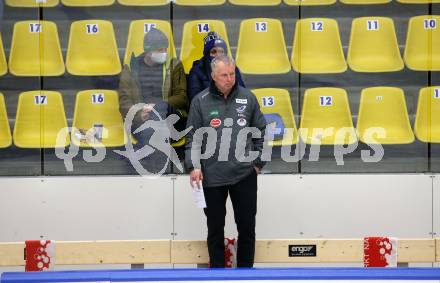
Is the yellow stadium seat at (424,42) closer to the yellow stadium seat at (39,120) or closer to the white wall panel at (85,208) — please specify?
the white wall panel at (85,208)

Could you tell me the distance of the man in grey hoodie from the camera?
587cm

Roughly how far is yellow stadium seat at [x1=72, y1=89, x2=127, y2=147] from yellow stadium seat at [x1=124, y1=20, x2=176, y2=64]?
33 cm

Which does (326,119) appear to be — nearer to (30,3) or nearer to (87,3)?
(87,3)

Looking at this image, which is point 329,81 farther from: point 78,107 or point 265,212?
point 78,107

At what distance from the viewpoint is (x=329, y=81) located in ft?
23.4

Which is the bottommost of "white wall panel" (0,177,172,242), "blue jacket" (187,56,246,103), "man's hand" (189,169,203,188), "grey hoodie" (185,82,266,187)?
"white wall panel" (0,177,172,242)

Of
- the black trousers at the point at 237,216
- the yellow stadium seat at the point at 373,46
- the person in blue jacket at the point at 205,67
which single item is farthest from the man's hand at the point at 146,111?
the yellow stadium seat at the point at 373,46

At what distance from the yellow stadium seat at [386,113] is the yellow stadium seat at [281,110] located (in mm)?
538

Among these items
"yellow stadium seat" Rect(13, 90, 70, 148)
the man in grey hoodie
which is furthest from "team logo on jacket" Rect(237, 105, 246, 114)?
"yellow stadium seat" Rect(13, 90, 70, 148)

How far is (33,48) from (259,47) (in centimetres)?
174

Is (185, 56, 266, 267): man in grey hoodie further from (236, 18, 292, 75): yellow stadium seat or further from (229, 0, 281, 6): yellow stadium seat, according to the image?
(229, 0, 281, 6): yellow stadium seat

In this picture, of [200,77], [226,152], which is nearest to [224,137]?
[226,152]

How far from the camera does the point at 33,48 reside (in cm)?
702

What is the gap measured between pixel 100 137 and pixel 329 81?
1824 mm
